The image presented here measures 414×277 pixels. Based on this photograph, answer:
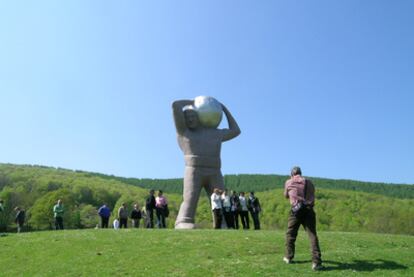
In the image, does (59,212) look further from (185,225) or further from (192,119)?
(192,119)

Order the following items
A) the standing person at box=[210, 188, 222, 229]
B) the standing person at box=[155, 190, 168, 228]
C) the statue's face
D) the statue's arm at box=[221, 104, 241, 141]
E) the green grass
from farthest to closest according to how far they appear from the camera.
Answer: the statue's arm at box=[221, 104, 241, 141] → the statue's face → the standing person at box=[155, 190, 168, 228] → the standing person at box=[210, 188, 222, 229] → the green grass

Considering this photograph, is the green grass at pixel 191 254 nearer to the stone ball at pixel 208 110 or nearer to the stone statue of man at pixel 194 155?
the stone statue of man at pixel 194 155

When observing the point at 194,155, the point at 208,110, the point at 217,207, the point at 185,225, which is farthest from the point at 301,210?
the point at 208,110

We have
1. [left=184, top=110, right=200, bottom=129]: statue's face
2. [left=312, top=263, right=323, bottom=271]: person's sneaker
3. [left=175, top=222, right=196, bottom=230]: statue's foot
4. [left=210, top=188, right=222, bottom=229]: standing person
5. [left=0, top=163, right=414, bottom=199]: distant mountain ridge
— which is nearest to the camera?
[left=312, top=263, right=323, bottom=271]: person's sneaker

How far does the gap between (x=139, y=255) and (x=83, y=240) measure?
398cm

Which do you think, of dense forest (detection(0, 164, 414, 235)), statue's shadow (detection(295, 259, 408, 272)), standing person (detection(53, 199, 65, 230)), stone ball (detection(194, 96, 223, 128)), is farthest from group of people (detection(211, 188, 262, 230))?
dense forest (detection(0, 164, 414, 235))

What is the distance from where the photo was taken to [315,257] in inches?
470

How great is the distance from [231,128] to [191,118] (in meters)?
2.41

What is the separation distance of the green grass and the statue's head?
7425mm

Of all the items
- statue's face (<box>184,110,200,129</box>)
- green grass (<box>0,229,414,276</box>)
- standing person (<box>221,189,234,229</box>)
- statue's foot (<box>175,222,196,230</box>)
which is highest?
statue's face (<box>184,110,200,129</box>)

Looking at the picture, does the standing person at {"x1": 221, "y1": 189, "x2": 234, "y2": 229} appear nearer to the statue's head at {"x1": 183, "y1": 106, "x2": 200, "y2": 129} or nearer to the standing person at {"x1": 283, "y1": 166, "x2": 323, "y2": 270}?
the statue's head at {"x1": 183, "y1": 106, "x2": 200, "y2": 129}

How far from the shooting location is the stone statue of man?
2438 cm

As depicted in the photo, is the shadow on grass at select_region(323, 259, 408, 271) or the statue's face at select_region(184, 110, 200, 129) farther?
the statue's face at select_region(184, 110, 200, 129)

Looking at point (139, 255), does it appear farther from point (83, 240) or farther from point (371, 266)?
point (371, 266)
